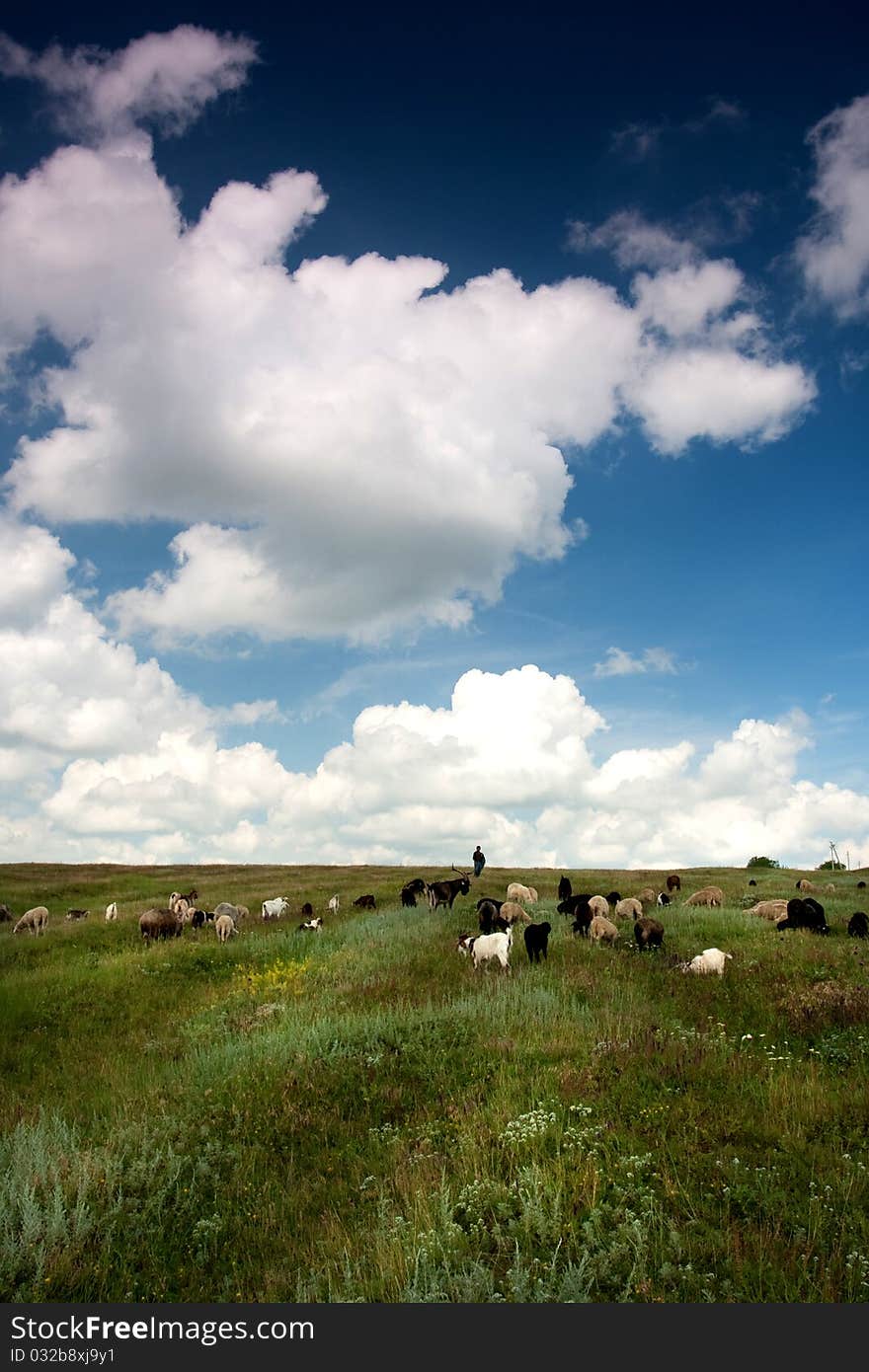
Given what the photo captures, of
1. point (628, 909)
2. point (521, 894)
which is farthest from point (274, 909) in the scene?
point (628, 909)

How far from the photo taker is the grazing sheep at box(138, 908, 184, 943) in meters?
27.9

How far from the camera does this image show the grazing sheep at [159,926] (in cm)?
2788

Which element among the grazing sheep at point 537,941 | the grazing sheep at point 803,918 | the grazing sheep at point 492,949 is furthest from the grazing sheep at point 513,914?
the grazing sheep at point 803,918

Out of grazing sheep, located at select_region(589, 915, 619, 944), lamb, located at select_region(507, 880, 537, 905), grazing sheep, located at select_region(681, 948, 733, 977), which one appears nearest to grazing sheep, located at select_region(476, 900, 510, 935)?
grazing sheep, located at select_region(589, 915, 619, 944)

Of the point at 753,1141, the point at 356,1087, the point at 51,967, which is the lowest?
the point at 51,967

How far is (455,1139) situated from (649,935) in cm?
1350

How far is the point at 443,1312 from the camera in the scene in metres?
5.52

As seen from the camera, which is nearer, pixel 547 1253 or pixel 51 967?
pixel 547 1253

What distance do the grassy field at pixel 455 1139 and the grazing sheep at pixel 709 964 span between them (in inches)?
18.4

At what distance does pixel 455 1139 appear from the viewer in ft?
28.2

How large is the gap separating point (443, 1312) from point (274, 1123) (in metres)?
5.16

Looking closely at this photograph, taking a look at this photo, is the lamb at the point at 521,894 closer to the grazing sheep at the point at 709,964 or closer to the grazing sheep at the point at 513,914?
the grazing sheep at the point at 513,914

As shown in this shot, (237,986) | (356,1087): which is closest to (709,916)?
(237,986)

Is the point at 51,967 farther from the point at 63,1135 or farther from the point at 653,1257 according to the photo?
the point at 653,1257
